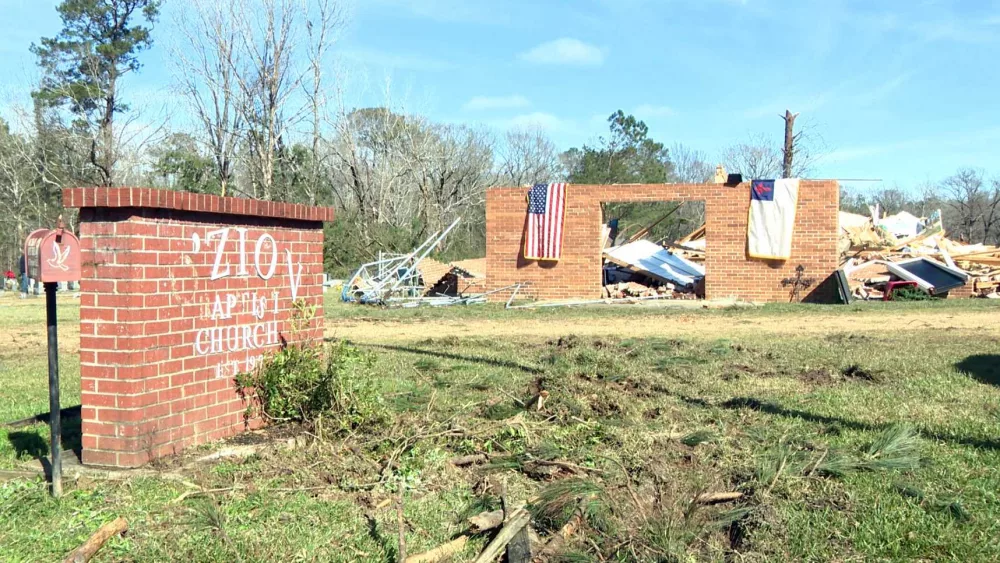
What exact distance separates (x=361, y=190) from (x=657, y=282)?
2378cm

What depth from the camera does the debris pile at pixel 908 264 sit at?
20109mm

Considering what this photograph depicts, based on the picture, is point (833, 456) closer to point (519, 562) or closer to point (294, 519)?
point (519, 562)

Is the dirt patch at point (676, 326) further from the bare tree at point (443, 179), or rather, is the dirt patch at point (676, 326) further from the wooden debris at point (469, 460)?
the bare tree at point (443, 179)

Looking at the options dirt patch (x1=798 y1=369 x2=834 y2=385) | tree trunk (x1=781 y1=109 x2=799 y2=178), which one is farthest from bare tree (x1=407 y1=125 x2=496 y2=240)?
dirt patch (x1=798 y1=369 x2=834 y2=385)

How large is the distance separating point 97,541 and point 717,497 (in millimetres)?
3258

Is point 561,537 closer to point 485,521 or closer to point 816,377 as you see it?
point 485,521

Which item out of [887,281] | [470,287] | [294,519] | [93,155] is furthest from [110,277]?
[93,155]

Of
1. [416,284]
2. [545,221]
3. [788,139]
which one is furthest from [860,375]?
[788,139]

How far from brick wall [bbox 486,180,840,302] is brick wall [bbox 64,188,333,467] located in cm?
1506

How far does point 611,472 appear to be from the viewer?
5086 mm

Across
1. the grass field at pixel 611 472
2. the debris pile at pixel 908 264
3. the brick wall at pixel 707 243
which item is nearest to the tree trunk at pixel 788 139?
the debris pile at pixel 908 264

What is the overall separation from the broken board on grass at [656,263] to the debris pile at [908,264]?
402 cm

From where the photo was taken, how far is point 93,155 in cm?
3753

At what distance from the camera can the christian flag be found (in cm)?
1977
